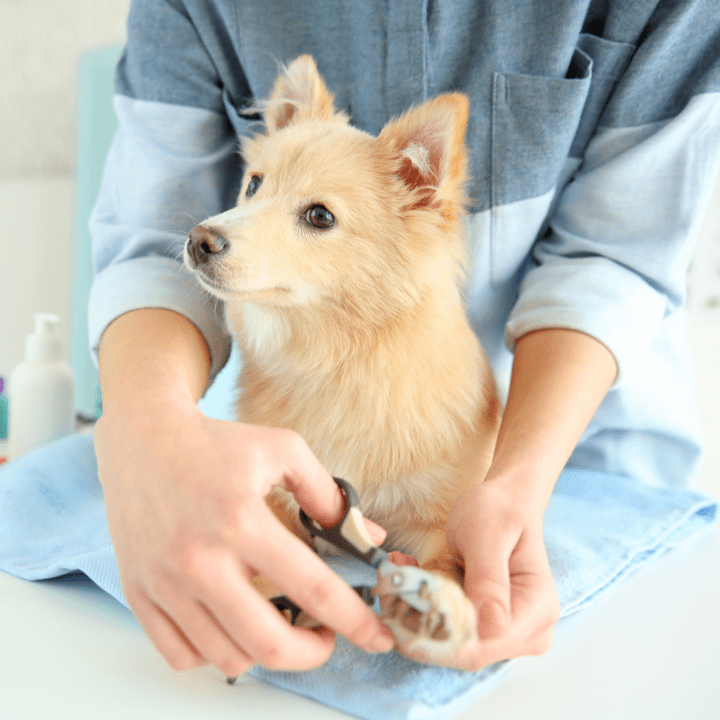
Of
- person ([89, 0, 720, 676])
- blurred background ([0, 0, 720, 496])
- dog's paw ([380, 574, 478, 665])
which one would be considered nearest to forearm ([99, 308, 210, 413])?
person ([89, 0, 720, 676])

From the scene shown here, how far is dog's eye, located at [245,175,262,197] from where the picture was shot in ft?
2.89

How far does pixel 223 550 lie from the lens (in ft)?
1.54

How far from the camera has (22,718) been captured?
1.61 ft

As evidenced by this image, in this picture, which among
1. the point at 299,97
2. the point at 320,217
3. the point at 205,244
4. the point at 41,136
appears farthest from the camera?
the point at 41,136

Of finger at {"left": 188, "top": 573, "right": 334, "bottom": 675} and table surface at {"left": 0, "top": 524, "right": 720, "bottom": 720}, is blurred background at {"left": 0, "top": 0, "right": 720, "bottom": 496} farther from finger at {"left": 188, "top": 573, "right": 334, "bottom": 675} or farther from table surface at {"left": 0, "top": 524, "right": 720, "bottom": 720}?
finger at {"left": 188, "top": 573, "right": 334, "bottom": 675}

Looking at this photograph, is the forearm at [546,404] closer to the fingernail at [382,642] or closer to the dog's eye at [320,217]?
the fingernail at [382,642]

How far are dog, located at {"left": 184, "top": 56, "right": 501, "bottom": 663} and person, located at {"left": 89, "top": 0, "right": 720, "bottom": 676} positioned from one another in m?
0.08

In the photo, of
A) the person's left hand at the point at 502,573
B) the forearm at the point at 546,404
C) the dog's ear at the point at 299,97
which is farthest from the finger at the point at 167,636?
the dog's ear at the point at 299,97

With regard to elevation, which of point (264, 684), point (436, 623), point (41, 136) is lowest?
point (41, 136)

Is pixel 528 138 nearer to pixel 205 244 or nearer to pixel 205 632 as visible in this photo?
pixel 205 244

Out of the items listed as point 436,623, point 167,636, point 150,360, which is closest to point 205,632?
point 167,636

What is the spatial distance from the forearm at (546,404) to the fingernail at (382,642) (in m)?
0.19

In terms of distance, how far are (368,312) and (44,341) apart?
89 centimetres

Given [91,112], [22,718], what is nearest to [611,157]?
[22,718]
